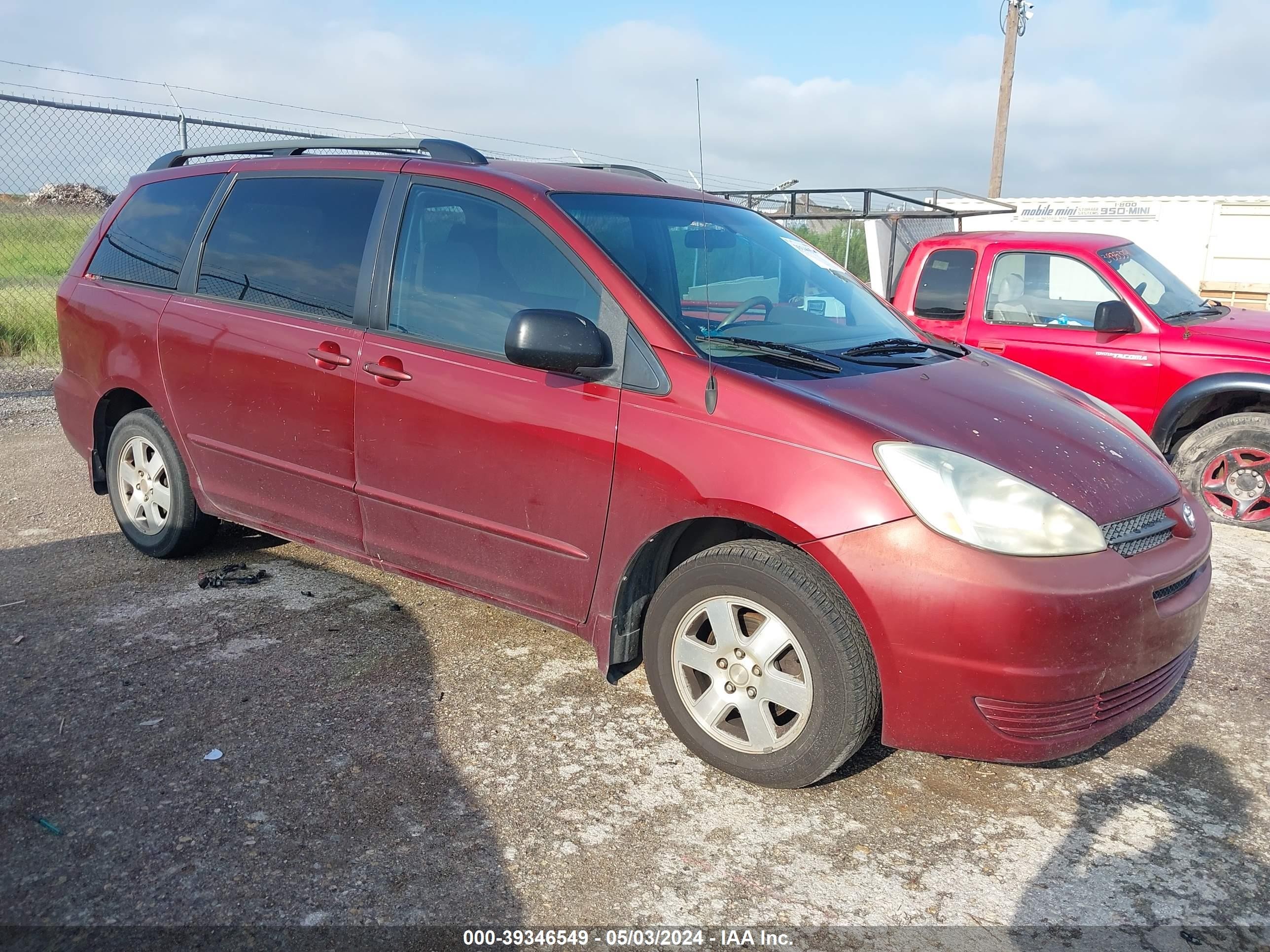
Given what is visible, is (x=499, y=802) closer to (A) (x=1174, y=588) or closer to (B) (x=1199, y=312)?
(A) (x=1174, y=588)

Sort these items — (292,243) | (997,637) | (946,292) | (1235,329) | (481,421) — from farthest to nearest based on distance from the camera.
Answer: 1. (946,292)
2. (1235,329)
3. (292,243)
4. (481,421)
5. (997,637)

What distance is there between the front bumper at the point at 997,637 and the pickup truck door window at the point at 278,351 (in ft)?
6.79

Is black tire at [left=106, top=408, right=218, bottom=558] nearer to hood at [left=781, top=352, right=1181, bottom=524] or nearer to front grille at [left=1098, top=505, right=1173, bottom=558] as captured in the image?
hood at [left=781, top=352, right=1181, bottom=524]

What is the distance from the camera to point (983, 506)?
271cm

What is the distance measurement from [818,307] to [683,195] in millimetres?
745

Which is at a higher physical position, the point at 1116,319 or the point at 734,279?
the point at 734,279

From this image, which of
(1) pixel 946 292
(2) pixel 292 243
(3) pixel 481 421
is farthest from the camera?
(1) pixel 946 292

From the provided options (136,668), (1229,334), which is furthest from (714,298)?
(1229,334)

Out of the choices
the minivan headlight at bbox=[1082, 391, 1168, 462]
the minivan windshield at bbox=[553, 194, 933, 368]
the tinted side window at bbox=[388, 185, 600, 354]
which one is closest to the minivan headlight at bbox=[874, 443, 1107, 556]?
the minivan windshield at bbox=[553, 194, 933, 368]

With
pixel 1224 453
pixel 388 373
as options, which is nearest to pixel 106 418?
pixel 388 373

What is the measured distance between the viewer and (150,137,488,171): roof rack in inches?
154

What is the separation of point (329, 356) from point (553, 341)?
1180mm

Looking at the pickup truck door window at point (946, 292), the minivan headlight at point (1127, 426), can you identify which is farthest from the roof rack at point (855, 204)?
the minivan headlight at point (1127, 426)

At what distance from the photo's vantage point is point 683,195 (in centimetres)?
407
